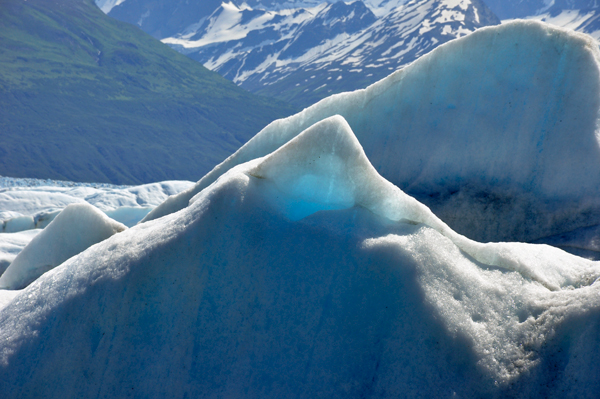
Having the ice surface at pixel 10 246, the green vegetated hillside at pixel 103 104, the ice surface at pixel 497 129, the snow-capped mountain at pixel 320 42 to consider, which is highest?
the ice surface at pixel 497 129

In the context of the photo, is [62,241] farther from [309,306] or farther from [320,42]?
[320,42]

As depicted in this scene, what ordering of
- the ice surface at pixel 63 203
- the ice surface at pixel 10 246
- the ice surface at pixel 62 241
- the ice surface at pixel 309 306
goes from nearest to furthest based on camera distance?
the ice surface at pixel 309 306 < the ice surface at pixel 62 241 < the ice surface at pixel 10 246 < the ice surface at pixel 63 203

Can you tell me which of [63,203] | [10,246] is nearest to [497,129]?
[10,246]

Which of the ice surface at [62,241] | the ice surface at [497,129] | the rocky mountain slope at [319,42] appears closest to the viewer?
the ice surface at [497,129]

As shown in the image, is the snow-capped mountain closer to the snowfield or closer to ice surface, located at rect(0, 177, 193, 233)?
ice surface, located at rect(0, 177, 193, 233)

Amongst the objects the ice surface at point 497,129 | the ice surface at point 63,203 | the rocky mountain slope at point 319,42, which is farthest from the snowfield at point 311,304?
the rocky mountain slope at point 319,42

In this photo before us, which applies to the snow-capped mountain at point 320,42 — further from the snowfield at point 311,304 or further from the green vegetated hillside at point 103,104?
the snowfield at point 311,304

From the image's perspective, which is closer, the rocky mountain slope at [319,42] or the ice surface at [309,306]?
the ice surface at [309,306]
